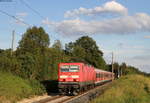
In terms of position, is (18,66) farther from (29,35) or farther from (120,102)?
(29,35)

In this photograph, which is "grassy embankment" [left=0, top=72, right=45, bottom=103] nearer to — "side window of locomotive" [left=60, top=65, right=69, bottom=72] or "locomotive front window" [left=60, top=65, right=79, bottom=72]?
"side window of locomotive" [left=60, top=65, right=69, bottom=72]

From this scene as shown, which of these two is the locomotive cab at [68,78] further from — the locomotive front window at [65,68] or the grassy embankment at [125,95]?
the grassy embankment at [125,95]

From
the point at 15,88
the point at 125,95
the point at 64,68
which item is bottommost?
the point at 125,95

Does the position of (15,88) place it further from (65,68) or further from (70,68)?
(70,68)

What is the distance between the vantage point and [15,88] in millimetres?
22297

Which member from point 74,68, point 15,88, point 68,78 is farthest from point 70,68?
point 15,88

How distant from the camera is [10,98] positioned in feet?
65.5

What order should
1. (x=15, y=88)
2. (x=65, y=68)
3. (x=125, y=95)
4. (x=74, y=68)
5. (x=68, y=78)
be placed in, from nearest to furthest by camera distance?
(x=125, y=95) → (x=15, y=88) → (x=68, y=78) → (x=74, y=68) → (x=65, y=68)

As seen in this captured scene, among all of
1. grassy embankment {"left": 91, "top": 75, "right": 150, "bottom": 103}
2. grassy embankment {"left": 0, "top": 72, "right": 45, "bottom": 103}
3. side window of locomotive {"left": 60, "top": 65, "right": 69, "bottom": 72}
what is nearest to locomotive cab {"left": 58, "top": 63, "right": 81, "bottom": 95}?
side window of locomotive {"left": 60, "top": 65, "right": 69, "bottom": 72}

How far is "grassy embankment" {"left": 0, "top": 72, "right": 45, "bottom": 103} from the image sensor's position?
2009 cm

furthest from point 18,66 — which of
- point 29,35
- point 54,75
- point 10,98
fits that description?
point 29,35

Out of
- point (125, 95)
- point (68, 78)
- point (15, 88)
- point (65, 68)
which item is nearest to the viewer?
point (125, 95)

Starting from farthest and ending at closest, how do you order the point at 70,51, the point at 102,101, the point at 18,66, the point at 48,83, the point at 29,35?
the point at 70,51 → the point at 29,35 → the point at 48,83 → the point at 18,66 → the point at 102,101

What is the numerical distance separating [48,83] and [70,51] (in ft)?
214
